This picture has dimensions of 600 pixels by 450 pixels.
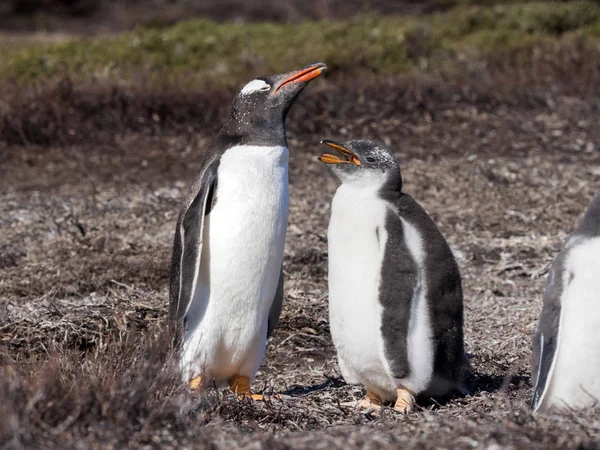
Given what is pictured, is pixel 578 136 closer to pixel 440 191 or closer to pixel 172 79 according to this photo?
pixel 440 191

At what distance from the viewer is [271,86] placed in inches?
211

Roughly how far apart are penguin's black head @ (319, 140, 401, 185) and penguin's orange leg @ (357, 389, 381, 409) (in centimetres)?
100

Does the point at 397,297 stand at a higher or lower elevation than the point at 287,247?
higher

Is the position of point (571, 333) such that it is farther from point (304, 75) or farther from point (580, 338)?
point (304, 75)

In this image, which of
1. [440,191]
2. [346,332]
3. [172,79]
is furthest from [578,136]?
[346,332]

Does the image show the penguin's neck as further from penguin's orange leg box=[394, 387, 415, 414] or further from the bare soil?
penguin's orange leg box=[394, 387, 415, 414]

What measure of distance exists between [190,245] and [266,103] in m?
0.84

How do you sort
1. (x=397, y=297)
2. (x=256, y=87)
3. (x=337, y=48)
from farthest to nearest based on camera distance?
(x=337, y=48) < (x=256, y=87) < (x=397, y=297)

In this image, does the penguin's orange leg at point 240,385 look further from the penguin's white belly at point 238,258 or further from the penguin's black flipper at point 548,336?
the penguin's black flipper at point 548,336

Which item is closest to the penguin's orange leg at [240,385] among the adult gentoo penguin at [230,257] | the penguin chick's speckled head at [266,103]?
the adult gentoo penguin at [230,257]

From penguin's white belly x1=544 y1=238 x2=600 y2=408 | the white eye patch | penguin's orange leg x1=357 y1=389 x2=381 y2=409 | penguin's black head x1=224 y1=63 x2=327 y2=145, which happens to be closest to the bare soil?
penguin's orange leg x1=357 y1=389 x2=381 y2=409

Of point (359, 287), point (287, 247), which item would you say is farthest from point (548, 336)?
point (287, 247)

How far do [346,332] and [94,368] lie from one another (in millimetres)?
1203

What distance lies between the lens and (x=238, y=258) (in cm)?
504
